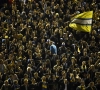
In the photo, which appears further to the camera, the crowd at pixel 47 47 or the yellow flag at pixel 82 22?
the yellow flag at pixel 82 22

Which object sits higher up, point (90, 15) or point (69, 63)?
point (90, 15)

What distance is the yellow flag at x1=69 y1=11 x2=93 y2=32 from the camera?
64.6 ft

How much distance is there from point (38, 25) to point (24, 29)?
2.13 ft

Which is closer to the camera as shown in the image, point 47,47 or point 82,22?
point 47,47

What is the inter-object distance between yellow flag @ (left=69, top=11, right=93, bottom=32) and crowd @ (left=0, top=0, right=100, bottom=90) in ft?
1.58

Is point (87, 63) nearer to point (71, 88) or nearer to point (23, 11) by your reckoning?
point (71, 88)

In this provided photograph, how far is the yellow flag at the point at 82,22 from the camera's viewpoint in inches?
775

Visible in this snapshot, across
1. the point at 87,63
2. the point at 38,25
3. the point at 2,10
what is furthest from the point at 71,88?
the point at 2,10

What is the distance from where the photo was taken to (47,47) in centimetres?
1952

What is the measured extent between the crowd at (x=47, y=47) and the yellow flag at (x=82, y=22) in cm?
48

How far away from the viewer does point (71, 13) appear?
2234 cm

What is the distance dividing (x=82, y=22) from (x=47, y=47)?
1831 millimetres

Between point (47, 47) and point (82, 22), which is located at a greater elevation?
point (82, 22)

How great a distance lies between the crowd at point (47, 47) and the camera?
1720cm
